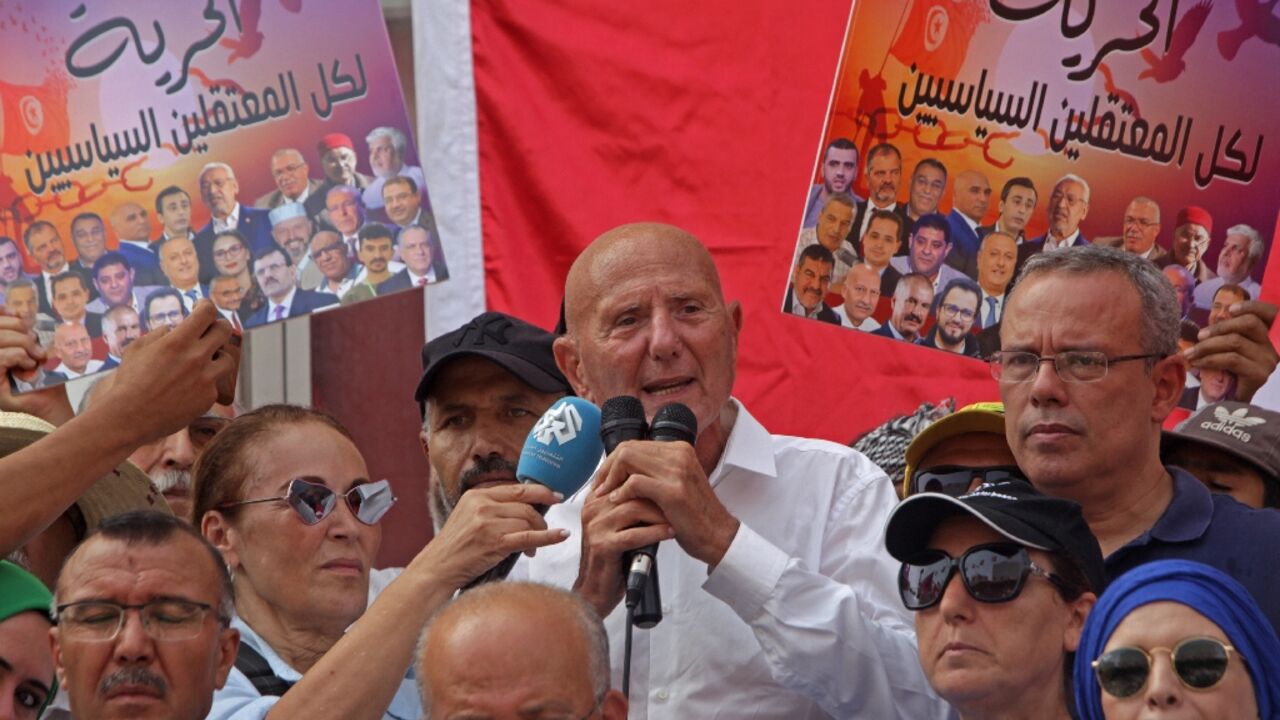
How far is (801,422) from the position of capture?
6.25 metres

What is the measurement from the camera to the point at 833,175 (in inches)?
215

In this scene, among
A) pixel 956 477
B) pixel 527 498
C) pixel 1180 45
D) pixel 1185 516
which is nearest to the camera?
pixel 527 498

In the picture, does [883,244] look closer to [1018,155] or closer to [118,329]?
[1018,155]

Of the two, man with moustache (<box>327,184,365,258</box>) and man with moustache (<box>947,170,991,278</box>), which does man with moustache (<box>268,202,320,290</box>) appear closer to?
man with moustache (<box>327,184,365,258</box>)

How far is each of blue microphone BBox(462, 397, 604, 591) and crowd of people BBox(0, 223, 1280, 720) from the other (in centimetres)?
4

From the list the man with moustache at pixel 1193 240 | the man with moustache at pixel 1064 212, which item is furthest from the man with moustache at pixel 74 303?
the man with moustache at pixel 1193 240

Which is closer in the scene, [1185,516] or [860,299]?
[1185,516]

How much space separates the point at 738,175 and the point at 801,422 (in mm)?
785

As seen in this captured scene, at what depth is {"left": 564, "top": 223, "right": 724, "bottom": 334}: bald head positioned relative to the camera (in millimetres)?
4715

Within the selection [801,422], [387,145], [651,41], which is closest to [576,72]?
[651,41]

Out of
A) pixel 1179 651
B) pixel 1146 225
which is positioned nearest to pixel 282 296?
pixel 1146 225

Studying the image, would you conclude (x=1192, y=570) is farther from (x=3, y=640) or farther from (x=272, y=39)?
(x=272, y=39)

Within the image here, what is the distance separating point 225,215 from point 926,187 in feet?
6.40

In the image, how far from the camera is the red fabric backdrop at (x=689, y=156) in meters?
6.23
